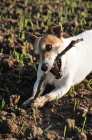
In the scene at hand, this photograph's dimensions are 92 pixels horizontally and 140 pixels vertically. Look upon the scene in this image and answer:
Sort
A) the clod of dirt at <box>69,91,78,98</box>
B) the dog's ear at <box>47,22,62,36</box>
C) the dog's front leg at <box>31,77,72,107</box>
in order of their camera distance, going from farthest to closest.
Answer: the clod of dirt at <box>69,91,78,98</box>
the dog's ear at <box>47,22,62,36</box>
the dog's front leg at <box>31,77,72,107</box>

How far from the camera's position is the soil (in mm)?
4359

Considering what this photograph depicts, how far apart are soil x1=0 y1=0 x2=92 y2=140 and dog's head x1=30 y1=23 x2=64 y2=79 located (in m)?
0.46

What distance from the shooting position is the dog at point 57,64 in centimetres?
477

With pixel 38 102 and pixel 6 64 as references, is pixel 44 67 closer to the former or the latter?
pixel 38 102

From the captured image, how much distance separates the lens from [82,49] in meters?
5.48

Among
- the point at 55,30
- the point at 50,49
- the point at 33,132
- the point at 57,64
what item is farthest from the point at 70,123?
the point at 55,30

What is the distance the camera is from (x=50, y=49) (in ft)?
15.7

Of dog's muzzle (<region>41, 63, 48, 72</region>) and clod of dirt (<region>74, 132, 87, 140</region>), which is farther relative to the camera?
dog's muzzle (<region>41, 63, 48, 72</region>)

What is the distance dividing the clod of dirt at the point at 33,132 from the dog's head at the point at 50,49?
685mm

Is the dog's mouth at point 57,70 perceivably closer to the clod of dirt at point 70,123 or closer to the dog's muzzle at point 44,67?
the dog's muzzle at point 44,67

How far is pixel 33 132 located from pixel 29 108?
548mm

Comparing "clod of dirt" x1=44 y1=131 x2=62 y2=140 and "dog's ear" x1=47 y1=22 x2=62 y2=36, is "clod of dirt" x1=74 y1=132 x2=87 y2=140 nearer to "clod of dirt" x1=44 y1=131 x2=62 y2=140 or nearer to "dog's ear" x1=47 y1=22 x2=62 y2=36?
"clod of dirt" x1=44 y1=131 x2=62 y2=140

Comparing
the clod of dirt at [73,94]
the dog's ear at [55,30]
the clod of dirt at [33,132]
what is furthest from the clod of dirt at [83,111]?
the dog's ear at [55,30]

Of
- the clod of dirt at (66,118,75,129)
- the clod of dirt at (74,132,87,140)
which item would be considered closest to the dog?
the clod of dirt at (66,118,75,129)
